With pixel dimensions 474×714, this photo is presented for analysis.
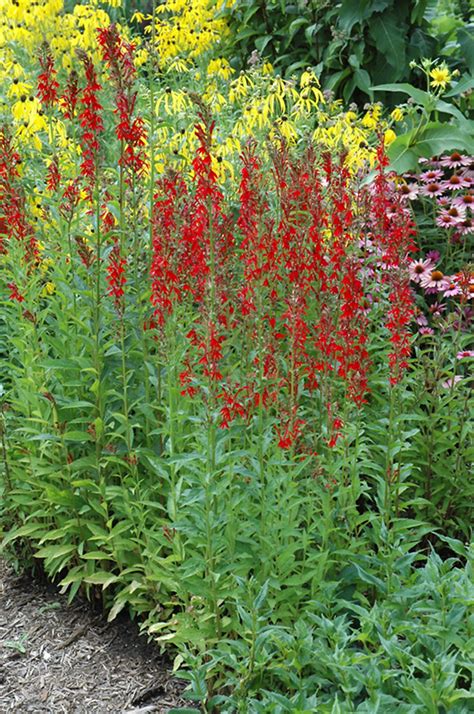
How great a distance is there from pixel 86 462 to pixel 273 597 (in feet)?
2.84

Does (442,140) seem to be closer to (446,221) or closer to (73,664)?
(446,221)

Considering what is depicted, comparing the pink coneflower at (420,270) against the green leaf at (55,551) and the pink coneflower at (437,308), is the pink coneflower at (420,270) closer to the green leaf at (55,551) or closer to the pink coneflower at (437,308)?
the pink coneflower at (437,308)

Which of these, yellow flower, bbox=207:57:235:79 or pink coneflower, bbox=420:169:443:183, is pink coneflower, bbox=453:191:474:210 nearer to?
pink coneflower, bbox=420:169:443:183

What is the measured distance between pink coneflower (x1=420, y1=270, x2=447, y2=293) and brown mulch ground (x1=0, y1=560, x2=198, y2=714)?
2.25 m

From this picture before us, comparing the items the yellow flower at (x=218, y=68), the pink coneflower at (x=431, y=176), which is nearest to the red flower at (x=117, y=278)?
the pink coneflower at (x=431, y=176)

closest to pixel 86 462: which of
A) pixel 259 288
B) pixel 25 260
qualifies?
pixel 25 260

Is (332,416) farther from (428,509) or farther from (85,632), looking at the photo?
(85,632)

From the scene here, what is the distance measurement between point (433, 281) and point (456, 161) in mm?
788

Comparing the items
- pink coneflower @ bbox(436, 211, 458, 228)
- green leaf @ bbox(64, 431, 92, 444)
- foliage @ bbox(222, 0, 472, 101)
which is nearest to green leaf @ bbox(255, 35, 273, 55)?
foliage @ bbox(222, 0, 472, 101)

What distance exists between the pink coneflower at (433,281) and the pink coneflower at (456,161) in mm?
688

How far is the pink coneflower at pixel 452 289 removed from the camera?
425 centimetres

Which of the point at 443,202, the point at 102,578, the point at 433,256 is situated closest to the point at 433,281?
the point at 433,256

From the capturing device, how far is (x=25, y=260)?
340 centimetres

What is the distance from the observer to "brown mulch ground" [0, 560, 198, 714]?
2.86m
